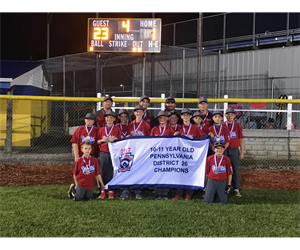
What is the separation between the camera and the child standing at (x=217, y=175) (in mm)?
5910

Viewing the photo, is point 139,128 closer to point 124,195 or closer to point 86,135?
point 86,135

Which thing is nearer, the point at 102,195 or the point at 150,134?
the point at 102,195

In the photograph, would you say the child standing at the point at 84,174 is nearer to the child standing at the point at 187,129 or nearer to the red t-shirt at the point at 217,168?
the child standing at the point at 187,129

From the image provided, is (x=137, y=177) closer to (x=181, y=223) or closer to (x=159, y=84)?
(x=181, y=223)

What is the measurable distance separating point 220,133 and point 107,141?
2.17 metres

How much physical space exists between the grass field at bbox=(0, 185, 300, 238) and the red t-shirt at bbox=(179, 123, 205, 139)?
1190 mm

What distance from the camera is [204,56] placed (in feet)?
72.9

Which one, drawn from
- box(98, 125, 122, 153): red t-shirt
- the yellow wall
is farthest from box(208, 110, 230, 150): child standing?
the yellow wall

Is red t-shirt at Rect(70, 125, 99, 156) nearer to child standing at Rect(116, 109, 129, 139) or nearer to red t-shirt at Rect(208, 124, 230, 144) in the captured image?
child standing at Rect(116, 109, 129, 139)

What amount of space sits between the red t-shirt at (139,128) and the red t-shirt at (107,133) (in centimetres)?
23

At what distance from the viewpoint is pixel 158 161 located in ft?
20.6

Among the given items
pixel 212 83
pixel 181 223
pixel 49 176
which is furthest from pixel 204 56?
pixel 181 223

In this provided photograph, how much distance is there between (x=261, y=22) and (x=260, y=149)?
1662cm

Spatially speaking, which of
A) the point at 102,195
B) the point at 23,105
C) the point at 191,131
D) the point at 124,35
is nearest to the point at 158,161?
the point at 191,131
